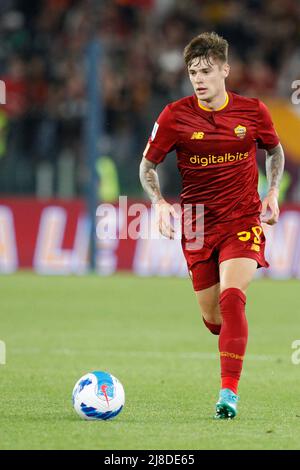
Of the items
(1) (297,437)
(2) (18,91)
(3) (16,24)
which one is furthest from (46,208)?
(1) (297,437)

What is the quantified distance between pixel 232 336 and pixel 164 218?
791 mm

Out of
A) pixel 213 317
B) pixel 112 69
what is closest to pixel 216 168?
pixel 213 317

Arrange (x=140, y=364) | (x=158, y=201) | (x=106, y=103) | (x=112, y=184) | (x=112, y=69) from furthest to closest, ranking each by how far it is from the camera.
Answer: (x=112, y=69)
(x=106, y=103)
(x=112, y=184)
(x=140, y=364)
(x=158, y=201)

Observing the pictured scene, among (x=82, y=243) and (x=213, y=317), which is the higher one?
(x=213, y=317)

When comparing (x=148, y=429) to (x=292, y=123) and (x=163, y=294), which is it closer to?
(x=163, y=294)

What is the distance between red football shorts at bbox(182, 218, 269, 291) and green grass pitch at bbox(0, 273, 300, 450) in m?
0.82

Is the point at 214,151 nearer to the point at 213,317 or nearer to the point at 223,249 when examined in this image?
the point at 223,249

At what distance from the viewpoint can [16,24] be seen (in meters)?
22.4

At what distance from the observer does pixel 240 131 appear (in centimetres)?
748

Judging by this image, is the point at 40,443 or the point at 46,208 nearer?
the point at 40,443

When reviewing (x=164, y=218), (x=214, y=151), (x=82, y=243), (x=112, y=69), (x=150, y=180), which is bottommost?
(x=82, y=243)

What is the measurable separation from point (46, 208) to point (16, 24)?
4630 millimetres

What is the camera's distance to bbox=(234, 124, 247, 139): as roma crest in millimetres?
7477

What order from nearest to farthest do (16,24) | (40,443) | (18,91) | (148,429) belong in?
(40,443), (148,429), (18,91), (16,24)
